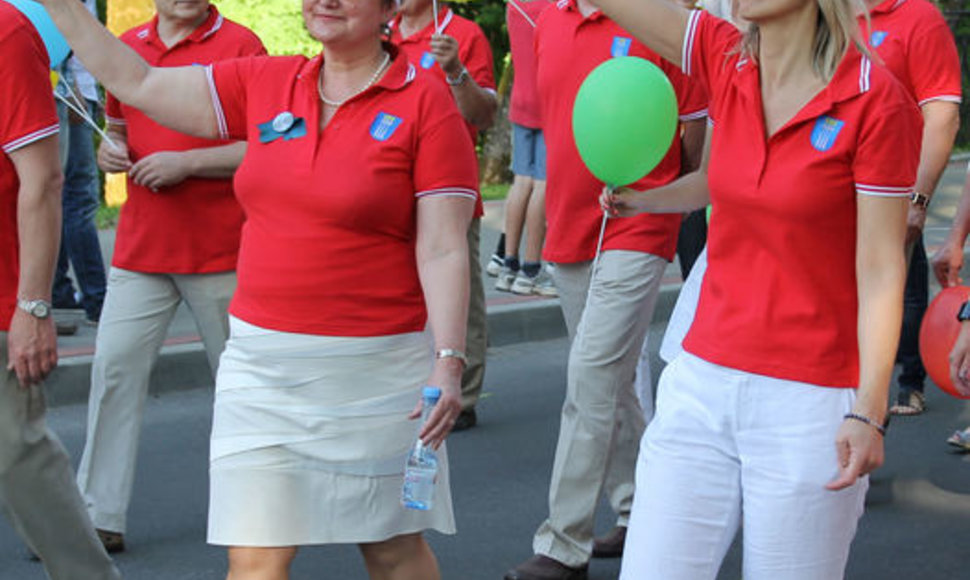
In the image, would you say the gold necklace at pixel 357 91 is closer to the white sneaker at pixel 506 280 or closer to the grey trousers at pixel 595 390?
the grey trousers at pixel 595 390

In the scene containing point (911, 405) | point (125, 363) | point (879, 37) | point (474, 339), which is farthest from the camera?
point (911, 405)

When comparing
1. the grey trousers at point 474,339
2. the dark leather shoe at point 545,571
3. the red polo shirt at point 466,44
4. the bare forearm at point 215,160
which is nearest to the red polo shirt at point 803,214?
the dark leather shoe at point 545,571

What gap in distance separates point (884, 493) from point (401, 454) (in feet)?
11.0

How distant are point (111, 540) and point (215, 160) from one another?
1.43m

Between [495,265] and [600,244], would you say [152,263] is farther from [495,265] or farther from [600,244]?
[495,265]

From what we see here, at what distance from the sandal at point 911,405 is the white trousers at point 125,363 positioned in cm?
385

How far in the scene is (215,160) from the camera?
5.52 meters

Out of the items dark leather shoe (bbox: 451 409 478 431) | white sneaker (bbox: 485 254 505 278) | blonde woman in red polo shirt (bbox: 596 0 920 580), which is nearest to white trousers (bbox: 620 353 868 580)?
blonde woman in red polo shirt (bbox: 596 0 920 580)

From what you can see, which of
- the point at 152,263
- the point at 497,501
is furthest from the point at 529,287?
the point at 152,263

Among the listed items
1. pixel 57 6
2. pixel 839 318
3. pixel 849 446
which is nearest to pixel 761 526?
pixel 849 446

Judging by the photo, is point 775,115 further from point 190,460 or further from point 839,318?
point 190,460

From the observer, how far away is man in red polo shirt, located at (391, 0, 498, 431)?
268 inches

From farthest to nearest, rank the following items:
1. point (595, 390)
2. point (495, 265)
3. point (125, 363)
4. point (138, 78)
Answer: point (495, 265), point (125, 363), point (595, 390), point (138, 78)

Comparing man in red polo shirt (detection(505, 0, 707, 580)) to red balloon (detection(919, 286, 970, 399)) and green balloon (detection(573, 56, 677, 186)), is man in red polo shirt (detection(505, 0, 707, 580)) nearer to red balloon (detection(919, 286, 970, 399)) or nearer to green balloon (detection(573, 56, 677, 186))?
green balloon (detection(573, 56, 677, 186))
